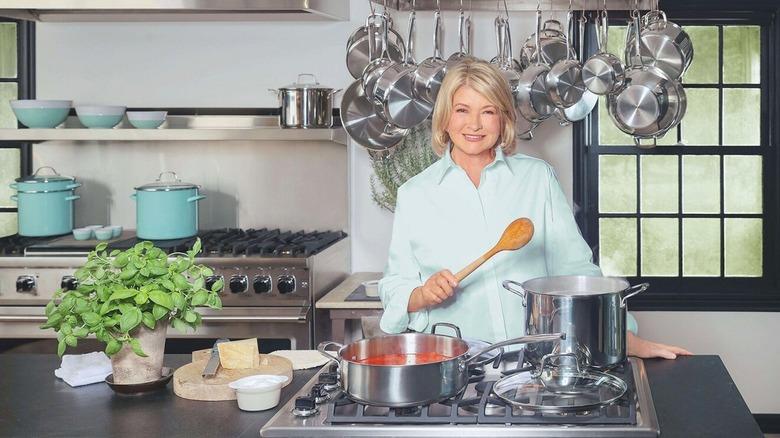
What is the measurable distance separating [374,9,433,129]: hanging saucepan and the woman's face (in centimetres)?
133

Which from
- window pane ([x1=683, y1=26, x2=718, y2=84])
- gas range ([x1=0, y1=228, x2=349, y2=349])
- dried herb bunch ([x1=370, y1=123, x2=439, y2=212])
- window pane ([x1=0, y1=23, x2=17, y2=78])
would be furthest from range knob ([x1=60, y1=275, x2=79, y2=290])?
window pane ([x1=683, y1=26, x2=718, y2=84])

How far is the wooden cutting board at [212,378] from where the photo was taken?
214 cm

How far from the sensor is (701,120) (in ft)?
15.8

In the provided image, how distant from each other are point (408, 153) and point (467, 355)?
2.62m

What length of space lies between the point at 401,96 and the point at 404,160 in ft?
1.82

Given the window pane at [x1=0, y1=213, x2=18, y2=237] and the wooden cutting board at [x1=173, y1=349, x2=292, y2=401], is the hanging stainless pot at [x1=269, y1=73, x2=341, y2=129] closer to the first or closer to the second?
the window pane at [x1=0, y1=213, x2=18, y2=237]

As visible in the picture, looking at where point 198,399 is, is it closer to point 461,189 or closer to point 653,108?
point 461,189

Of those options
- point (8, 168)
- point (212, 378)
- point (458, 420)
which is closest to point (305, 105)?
point (8, 168)

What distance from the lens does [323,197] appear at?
4711mm

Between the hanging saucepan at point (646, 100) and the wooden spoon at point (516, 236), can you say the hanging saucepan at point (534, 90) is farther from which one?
the wooden spoon at point (516, 236)

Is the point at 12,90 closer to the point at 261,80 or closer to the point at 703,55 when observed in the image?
the point at 261,80

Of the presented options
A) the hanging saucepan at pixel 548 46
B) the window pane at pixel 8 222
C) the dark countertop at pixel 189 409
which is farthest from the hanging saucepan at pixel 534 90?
the window pane at pixel 8 222

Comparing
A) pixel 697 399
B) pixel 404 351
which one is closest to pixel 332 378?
pixel 404 351

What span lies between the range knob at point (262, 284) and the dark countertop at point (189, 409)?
5.25 ft
